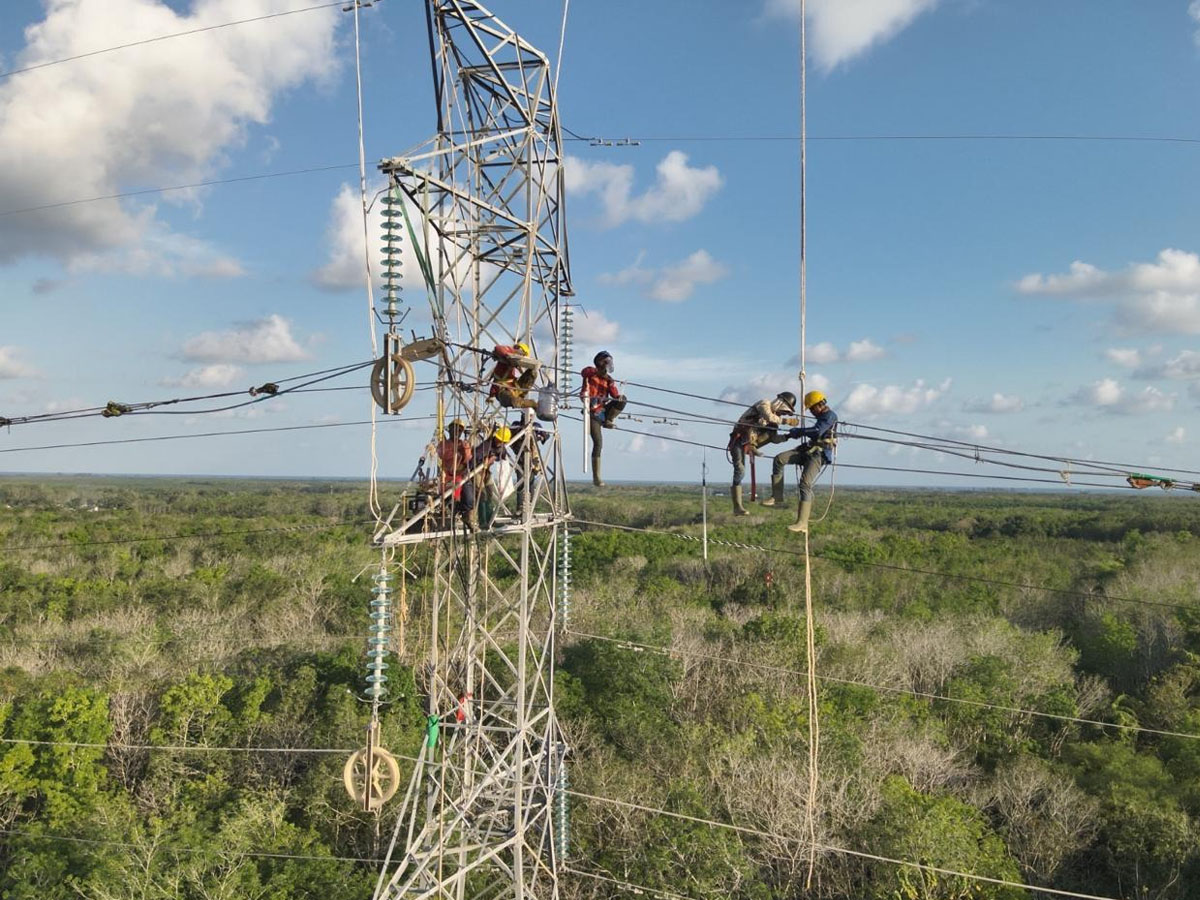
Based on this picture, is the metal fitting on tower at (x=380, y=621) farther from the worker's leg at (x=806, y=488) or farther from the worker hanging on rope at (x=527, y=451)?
the worker's leg at (x=806, y=488)

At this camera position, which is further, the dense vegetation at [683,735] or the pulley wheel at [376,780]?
the dense vegetation at [683,735]

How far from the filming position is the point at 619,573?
137 feet

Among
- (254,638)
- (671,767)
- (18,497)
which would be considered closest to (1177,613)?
(671,767)

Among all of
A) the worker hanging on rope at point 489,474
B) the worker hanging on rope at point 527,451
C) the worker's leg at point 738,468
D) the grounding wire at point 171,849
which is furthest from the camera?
the grounding wire at point 171,849

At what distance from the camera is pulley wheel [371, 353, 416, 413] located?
26.5ft

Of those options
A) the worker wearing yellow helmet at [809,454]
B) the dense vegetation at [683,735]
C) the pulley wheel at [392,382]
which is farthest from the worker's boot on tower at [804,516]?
the dense vegetation at [683,735]

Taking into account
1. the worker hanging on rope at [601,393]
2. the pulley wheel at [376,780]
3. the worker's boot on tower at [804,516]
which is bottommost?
the pulley wheel at [376,780]

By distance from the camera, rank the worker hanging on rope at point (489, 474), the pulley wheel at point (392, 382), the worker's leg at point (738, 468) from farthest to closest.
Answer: the worker hanging on rope at point (489, 474) → the worker's leg at point (738, 468) → the pulley wheel at point (392, 382)

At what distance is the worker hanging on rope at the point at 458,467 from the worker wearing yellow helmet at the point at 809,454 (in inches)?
137

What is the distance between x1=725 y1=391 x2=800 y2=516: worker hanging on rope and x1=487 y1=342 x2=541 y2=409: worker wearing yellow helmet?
8.22 feet

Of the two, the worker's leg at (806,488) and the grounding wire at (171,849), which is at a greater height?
the worker's leg at (806,488)

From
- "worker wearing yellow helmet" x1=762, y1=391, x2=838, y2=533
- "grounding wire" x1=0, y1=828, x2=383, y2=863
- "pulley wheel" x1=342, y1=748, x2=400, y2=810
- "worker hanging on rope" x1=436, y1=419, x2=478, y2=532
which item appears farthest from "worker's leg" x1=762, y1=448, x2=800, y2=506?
"grounding wire" x1=0, y1=828, x2=383, y2=863

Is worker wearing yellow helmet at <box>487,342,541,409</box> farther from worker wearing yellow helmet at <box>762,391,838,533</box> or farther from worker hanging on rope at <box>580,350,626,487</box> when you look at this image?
worker wearing yellow helmet at <box>762,391,838,533</box>

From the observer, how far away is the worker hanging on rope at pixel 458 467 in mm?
9750
